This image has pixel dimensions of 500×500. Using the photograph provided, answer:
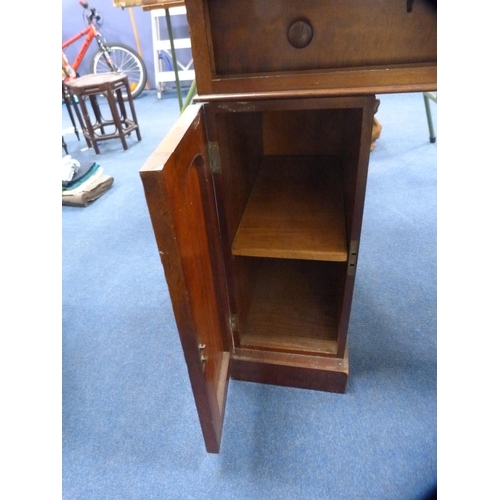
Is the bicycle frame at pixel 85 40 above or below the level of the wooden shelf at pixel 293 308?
above

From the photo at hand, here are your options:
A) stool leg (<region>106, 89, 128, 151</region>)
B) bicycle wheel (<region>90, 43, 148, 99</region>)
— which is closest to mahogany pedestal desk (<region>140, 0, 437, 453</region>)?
stool leg (<region>106, 89, 128, 151</region>)

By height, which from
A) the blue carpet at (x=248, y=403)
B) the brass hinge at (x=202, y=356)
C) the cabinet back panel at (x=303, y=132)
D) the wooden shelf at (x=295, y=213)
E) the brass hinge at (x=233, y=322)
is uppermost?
the cabinet back panel at (x=303, y=132)

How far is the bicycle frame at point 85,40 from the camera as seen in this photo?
358 centimetres

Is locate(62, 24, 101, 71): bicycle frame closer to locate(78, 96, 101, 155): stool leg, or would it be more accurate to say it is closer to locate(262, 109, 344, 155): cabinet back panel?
locate(78, 96, 101, 155): stool leg

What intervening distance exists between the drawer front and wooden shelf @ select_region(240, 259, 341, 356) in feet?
2.01

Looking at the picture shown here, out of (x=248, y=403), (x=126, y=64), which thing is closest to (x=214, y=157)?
(x=248, y=403)

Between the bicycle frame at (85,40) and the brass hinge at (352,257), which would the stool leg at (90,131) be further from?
the brass hinge at (352,257)

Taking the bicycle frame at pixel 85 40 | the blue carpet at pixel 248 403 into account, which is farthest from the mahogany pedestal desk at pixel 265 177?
the bicycle frame at pixel 85 40

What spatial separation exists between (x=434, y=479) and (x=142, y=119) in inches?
126

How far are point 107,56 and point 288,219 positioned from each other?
359cm

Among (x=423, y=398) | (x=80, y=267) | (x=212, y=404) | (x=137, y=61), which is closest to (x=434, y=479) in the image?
(x=423, y=398)

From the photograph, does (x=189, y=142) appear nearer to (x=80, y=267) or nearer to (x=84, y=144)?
(x=80, y=267)

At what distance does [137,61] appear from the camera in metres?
3.73

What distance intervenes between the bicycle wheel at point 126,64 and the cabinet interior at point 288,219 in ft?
10.4
